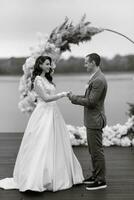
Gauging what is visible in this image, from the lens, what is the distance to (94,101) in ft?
15.0

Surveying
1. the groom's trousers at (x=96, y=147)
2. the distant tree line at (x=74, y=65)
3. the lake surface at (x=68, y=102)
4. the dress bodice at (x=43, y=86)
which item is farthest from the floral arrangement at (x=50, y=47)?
the groom's trousers at (x=96, y=147)

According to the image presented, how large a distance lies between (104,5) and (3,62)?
233 cm

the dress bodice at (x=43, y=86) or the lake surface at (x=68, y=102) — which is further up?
the dress bodice at (x=43, y=86)

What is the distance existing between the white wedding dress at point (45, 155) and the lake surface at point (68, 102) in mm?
4809

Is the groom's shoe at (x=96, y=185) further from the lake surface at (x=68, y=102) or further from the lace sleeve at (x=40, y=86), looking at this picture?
the lake surface at (x=68, y=102)

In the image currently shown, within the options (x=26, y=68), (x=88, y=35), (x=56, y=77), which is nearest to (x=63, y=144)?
(x=26, y=68)

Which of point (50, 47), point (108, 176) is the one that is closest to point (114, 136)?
point (50, 47)

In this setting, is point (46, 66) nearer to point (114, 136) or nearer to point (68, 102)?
point (114, 136)

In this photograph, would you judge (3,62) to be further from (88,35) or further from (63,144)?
(63,144)

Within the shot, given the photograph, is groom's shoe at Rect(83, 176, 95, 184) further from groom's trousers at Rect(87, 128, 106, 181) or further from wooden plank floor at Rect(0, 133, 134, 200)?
groom's trousers at Rect(87, 128, 106, 181)

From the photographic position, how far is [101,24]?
10.0 meters

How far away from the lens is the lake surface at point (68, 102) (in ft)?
32.3

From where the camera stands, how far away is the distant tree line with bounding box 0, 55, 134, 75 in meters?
9.98

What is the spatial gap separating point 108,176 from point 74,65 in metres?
4.80
